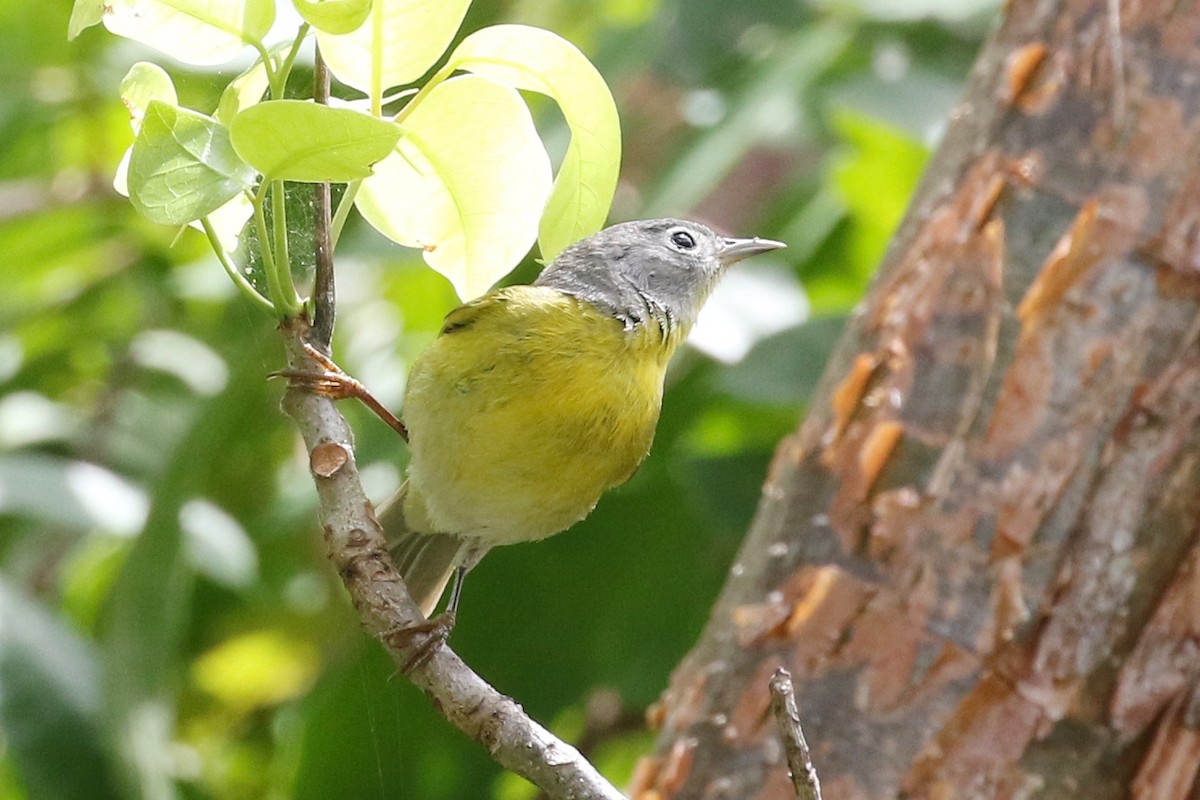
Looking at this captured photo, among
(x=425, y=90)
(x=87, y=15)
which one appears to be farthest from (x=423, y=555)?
(x=87, y=15)

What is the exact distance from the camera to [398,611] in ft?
3.73

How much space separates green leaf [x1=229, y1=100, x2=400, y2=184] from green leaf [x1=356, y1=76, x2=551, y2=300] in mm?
106

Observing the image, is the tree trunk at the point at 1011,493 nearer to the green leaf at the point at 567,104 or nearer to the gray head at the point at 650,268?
the gray head at the point at 650,268

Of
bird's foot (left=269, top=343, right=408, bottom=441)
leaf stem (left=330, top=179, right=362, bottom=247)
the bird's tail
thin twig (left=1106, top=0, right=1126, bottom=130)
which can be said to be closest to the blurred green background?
the bird's tail

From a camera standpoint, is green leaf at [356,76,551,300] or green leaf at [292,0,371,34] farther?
green leaf at [356,76,551,300]

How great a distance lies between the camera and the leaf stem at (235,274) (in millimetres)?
1016

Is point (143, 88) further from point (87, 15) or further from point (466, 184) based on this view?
point (466, 184)

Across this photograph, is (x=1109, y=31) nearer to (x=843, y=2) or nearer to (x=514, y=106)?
(x=843, y=2)

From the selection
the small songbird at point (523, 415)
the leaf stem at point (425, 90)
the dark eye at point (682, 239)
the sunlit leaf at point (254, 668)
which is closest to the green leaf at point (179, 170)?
the leaf stem at point (425, 90)

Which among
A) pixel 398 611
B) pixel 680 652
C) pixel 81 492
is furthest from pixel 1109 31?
pixel 81 492

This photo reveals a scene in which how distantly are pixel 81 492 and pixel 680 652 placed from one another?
1266 millimetres

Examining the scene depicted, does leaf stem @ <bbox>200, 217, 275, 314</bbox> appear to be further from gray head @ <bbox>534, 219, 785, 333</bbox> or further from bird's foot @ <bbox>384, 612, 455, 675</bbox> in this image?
gray head @ <bbox>534, 219, 785, 333</bbox>

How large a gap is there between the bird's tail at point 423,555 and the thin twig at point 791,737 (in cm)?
86

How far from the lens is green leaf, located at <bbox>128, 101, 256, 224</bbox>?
3.00 feet
